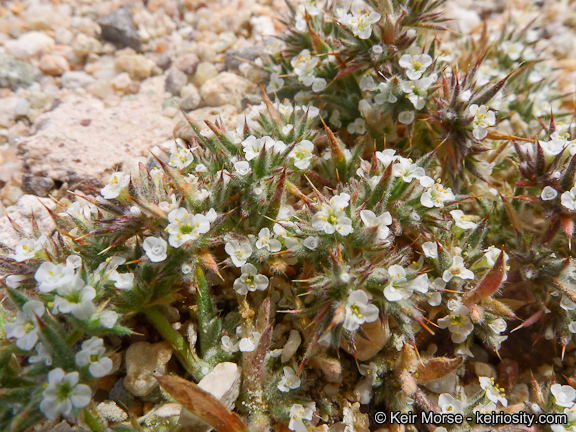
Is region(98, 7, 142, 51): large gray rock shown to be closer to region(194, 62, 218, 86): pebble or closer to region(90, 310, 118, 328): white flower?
Answer: region(194, 62, 218, 86): pebble

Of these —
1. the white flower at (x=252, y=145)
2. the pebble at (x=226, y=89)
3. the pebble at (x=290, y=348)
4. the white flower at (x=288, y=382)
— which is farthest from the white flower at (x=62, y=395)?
the pebble at (x=226, y=89)

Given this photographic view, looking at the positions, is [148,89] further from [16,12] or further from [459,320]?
[459,320]

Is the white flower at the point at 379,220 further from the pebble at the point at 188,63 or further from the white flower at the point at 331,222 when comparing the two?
the pebble at the point at 188,63

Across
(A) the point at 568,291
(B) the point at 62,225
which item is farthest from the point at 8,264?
(A) the point at 568,291

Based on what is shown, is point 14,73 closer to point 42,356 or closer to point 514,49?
point 42,356

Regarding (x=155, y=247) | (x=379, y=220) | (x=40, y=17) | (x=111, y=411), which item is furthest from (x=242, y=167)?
(x=40, y=17)

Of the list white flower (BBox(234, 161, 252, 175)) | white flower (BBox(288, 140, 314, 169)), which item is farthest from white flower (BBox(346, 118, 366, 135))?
white flower (BBox(234, 161, 252, 175))
